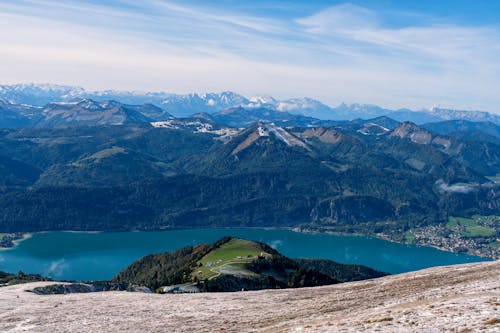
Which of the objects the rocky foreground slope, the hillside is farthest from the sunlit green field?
the rocky foreground slope

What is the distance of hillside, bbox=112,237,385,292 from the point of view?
110 metres

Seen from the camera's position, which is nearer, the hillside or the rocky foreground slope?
the rocky foreground slope

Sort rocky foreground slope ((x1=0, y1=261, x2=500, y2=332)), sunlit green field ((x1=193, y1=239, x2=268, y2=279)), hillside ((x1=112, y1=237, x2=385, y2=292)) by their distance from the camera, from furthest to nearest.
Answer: sunlit green field ((x1=193, y1=239, x2=268, y2=279)), hillside ((x1=112, y1=237, x2=385, y2=292)), rocky foreground slope ((x1=0, y1=261, x2=500, y2=332))

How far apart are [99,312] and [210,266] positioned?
307 feet

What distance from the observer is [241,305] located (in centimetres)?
4209

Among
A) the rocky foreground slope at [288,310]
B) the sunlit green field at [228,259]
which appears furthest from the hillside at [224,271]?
the rocky foreground slope at [288,310]

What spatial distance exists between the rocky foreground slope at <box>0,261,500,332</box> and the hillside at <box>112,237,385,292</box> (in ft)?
175

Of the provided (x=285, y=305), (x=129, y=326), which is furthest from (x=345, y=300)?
(x=129, y=326)

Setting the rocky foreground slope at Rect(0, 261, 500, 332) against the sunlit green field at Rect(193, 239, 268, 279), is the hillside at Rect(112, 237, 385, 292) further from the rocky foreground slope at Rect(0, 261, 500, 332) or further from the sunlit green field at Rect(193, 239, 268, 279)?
the rocky foreground slope at Rect(0, 261, 500, 332)

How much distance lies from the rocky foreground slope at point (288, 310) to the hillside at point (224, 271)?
2102 inches

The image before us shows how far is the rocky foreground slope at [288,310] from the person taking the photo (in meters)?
26.3

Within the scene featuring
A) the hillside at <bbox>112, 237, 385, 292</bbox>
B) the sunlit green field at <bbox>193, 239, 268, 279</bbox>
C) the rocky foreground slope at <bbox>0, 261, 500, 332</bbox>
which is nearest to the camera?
the rocky foreground slope at <bbox>0, 261, 500, 332</bbox>

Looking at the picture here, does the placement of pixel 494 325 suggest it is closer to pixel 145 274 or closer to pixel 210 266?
pixel 210 266

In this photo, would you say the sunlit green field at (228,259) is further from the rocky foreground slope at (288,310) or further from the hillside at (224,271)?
the rocky foreground slope at (288,310)
